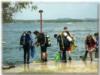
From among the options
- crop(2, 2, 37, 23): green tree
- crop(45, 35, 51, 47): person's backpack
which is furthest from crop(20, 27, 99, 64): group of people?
crop(2, 2, 37, 23): green tree

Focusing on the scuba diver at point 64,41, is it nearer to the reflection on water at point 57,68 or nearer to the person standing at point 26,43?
the reflection on water at point 57,68

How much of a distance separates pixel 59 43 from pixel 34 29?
419 mm

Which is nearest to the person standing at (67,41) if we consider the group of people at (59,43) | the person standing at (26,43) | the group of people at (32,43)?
the group of people at (59,43)

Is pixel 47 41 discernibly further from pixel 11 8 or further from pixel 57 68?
pixel 11 8

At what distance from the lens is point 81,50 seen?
14.7ft

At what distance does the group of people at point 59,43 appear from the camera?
447cm

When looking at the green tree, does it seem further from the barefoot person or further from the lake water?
the barefoot person

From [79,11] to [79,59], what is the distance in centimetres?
70

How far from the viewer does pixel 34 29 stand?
14.6 feet

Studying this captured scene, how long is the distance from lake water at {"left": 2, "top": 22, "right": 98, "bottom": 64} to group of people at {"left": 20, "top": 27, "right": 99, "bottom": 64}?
0.05 m

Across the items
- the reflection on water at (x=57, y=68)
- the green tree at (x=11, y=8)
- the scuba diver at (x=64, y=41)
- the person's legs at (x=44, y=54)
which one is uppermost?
the green tree at (x=11, y=8)

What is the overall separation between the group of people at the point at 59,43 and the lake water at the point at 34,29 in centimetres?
5

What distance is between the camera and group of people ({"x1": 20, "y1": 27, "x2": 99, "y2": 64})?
4473 mm

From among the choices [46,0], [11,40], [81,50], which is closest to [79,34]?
[81,50]
